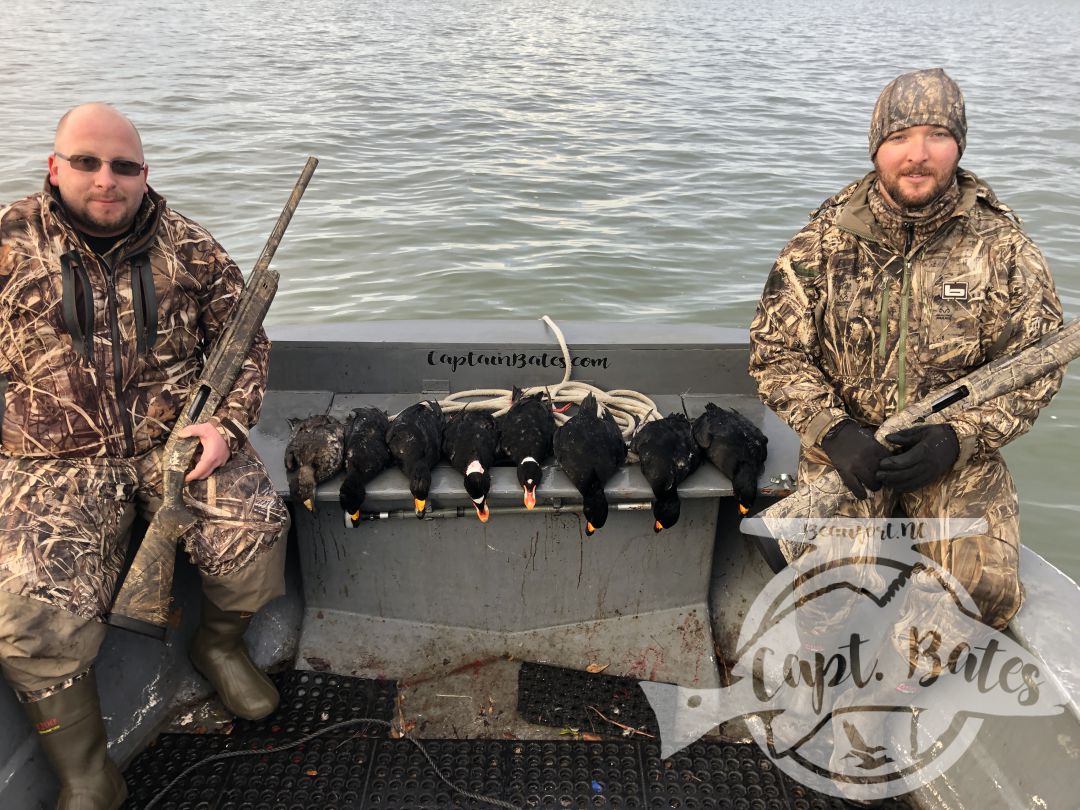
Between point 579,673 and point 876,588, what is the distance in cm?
130

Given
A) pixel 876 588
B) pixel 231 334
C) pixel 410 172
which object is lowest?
pixel 410 172

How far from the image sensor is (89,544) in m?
3.05

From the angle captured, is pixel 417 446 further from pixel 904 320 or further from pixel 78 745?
pixel 904 320

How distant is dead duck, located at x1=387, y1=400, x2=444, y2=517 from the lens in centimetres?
359

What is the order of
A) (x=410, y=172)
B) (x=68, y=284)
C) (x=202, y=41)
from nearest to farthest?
1. (x=68, y=284)
2. (x=410, y=172)
3. (x=202, y=41)

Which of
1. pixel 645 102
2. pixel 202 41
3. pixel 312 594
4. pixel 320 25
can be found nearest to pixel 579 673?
pixel 312 594

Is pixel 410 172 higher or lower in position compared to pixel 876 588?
lower

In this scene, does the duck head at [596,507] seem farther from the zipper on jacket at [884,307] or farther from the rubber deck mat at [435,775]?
the zipper on jacket at [884,307]

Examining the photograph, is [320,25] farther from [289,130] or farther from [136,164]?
[136,164]

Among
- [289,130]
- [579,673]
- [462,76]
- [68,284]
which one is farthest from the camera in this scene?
[462,76]

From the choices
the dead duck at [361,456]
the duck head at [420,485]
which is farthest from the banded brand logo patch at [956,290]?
the dead duck at [361,456]

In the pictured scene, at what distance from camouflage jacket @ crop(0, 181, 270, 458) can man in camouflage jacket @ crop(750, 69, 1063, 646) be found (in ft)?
6.84

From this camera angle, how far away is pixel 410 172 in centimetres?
1309

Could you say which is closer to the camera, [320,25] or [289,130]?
[289,130]
